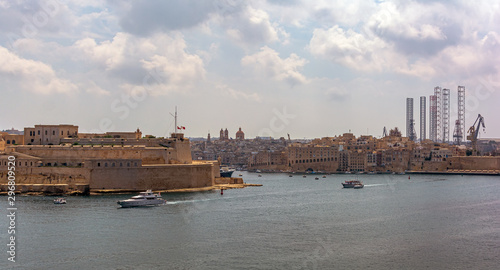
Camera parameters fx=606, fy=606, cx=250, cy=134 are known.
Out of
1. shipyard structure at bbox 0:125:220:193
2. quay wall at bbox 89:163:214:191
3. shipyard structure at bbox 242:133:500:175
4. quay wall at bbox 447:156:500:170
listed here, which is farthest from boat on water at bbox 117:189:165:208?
quay wall at bbox 447:156:500:170

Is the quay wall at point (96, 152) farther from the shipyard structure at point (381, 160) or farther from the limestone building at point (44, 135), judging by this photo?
the shipyard structure at point (381, 160)

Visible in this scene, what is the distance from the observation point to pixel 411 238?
2758 cm

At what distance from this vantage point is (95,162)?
1737 inches

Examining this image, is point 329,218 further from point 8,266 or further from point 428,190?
point 428,190

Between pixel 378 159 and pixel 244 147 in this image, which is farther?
pixel 244 147

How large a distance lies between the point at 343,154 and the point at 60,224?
6890cm

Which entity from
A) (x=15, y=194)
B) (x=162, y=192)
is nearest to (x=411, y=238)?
(x=162, y=192)

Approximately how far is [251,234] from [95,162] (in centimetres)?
2003

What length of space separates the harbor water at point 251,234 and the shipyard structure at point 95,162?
2445 millimetres

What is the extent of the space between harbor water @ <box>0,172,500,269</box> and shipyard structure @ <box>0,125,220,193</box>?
2.45 metres

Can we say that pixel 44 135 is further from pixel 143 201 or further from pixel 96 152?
pixel 143 201

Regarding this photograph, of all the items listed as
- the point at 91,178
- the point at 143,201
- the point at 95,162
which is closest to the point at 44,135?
the point at 95,162

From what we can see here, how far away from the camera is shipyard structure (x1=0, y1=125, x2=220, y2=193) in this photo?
44.0 m

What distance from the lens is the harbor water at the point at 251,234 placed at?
22.8m
